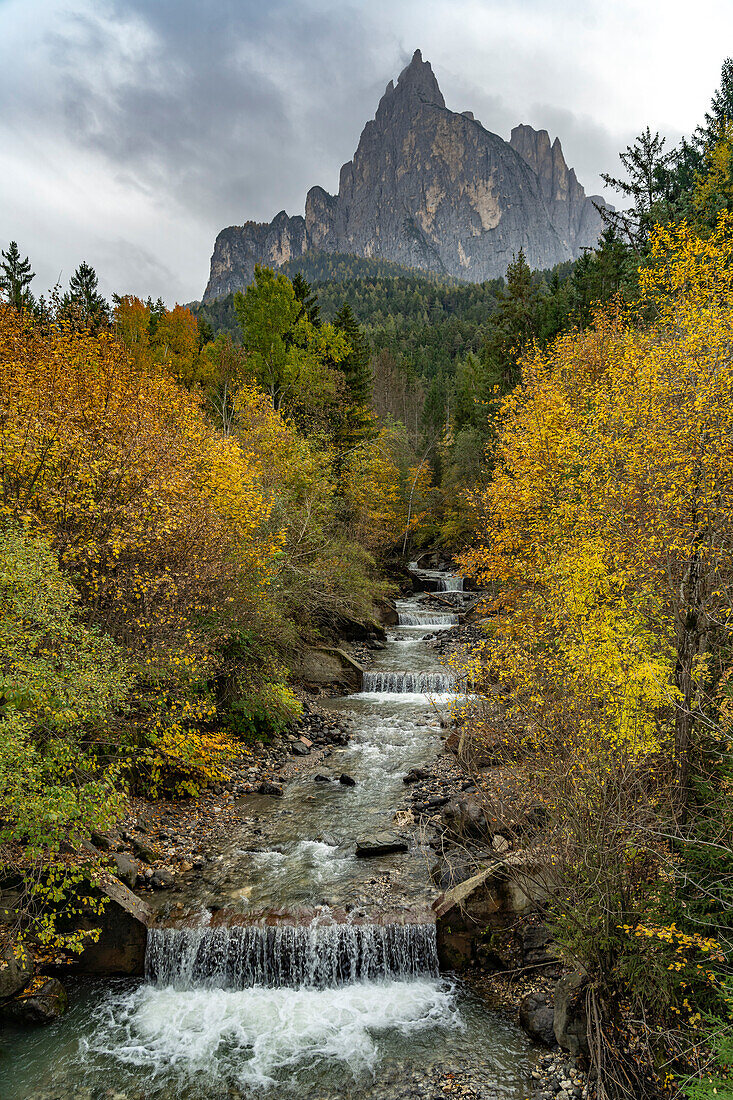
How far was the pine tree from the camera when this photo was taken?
34.1 metres

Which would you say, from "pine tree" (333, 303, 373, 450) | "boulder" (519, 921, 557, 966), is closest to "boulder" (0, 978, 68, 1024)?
"boulder" (519, 921, 557, 966)

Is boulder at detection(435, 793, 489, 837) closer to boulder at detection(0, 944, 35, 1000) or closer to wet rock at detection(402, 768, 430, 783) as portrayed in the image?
wet rock at detection(402, 768, 430, 783)

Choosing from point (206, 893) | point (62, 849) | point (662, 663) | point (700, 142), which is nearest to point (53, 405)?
point (62, 849)

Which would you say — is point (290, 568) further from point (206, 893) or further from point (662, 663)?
point (662, 663)

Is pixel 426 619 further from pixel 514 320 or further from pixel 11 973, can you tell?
pixel 11 973

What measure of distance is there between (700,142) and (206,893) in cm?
3835

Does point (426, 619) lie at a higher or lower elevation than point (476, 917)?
higher

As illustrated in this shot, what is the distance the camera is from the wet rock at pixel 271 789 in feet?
42.8

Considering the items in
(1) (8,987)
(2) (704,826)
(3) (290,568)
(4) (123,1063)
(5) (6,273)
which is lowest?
(4) (123,1063)

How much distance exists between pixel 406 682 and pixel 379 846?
9.93 m

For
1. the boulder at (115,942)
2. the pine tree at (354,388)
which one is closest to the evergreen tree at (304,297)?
the pine tree at (354,388)

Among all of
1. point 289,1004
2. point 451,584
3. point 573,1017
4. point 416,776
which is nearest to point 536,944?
point 573,1017

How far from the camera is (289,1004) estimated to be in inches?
314

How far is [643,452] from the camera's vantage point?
28.6 feet
